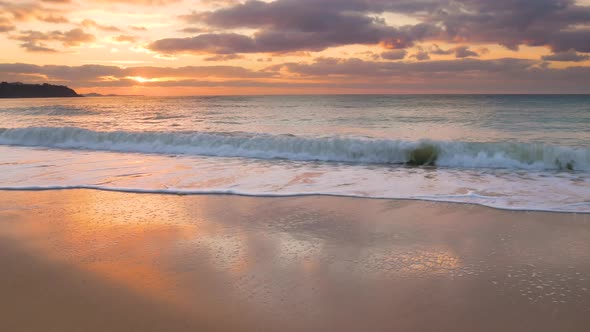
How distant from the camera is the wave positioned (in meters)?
11.4

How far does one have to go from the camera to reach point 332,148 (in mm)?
13188

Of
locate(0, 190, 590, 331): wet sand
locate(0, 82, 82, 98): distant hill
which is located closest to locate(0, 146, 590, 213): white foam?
locate(0, 190, 590, 331): wet sand

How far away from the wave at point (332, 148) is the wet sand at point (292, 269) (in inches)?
228

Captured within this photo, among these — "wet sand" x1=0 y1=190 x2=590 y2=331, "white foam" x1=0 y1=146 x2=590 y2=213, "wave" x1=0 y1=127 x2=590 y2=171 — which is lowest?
"wet sand" x1=0 y1=190 x2=590 y2=331

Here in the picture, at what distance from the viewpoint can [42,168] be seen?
10133mm

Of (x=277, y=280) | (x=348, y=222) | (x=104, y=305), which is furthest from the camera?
(x=348, y=222)

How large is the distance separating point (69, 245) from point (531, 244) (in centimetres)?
496

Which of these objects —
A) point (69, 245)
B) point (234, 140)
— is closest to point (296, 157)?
point (234, 140)

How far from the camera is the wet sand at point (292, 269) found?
312 centimetres

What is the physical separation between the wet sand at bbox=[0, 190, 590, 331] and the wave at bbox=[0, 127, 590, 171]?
578 cm

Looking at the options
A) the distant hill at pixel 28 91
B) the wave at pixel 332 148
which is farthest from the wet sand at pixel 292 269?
the distant hill at pixel 28 91

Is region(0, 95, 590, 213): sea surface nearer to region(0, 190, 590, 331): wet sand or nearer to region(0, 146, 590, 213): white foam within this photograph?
region(0, 146, 590, 213): white foam

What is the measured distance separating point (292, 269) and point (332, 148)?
30.8 ft

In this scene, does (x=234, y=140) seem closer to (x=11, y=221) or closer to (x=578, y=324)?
(x=11, y=221)
